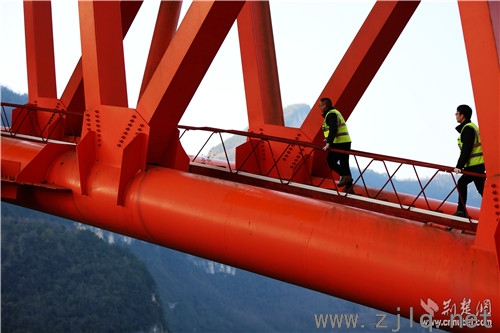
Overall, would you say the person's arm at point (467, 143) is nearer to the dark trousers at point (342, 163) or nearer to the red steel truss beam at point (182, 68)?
the dark trousers at point (342, 163)

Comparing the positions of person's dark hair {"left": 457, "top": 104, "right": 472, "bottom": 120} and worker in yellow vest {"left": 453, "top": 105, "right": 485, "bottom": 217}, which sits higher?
person's dark hair {"left": 457, "top": 104, "right": 472, "bottom": 120}

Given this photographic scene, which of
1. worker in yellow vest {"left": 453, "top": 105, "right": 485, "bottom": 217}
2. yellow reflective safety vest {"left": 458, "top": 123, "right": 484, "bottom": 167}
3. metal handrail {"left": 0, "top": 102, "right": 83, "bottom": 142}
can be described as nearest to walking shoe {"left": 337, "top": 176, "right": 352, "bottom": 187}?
worker in yellow vest {"left": 453, "top": 105, "right": 485, "bottom": 217}

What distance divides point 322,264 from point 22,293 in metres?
85.6

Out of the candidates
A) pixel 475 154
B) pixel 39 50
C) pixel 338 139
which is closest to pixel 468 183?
pixel 475 154

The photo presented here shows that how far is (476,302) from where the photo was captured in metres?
7.04

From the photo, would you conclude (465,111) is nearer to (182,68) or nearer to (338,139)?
(338,139)

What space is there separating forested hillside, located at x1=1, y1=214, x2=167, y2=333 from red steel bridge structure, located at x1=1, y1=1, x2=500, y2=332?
73982 mm

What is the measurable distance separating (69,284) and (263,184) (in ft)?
287

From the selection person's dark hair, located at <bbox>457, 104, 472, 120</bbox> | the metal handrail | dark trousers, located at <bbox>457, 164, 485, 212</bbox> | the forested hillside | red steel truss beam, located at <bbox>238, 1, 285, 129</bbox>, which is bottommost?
the forested hillside

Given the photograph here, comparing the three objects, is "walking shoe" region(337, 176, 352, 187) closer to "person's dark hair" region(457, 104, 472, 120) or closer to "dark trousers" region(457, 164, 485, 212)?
"dark trousers" region(457, 164, 485, 212)

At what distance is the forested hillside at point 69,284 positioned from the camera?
8812cm

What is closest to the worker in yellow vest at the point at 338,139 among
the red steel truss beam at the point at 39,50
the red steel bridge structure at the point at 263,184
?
the red steel bridge structure at the point at 263,184

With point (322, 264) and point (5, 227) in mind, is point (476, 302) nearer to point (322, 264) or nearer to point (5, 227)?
point (322, 264)

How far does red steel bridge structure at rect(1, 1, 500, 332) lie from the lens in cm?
725
